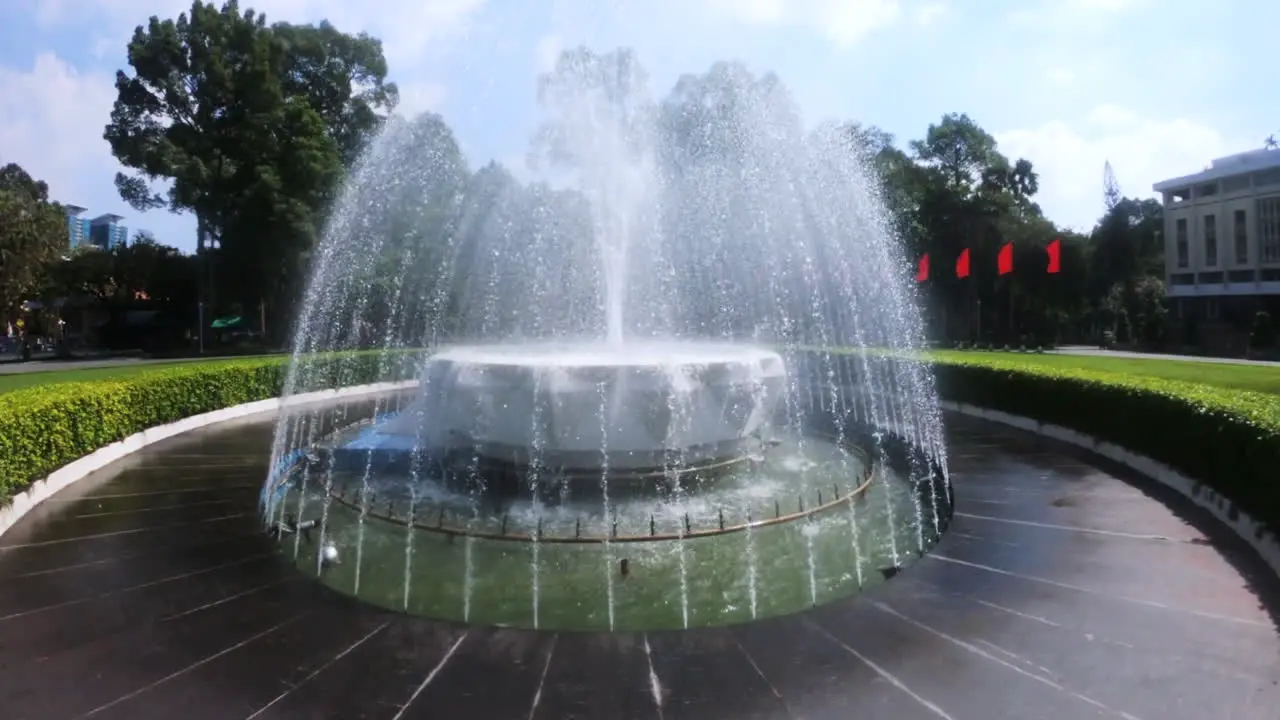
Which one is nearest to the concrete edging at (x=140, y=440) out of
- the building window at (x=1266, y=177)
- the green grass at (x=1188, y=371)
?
the green grass at (x=1188, y=371)

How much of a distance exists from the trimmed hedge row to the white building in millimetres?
39819

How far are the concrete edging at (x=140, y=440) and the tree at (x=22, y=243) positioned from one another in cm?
2181

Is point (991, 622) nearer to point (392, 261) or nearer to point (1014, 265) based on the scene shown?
point (392, 261)

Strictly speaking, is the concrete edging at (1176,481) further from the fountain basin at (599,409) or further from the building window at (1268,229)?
the building window at (1268,229)

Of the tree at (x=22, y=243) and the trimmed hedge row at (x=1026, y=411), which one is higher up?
the tree at (x=22, y=243)

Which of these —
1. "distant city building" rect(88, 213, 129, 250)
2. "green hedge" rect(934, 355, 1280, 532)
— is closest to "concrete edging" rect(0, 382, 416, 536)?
"green hedge" rect(934, 355, 1280, 532)

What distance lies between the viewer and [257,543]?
8055 millimetres

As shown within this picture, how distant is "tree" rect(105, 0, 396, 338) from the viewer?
119ft

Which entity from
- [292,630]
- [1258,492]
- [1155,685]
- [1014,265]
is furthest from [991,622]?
[1014,265]

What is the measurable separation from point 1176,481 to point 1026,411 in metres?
5.66

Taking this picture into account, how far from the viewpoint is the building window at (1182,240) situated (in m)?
52.2

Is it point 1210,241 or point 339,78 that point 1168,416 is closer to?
point 339,78

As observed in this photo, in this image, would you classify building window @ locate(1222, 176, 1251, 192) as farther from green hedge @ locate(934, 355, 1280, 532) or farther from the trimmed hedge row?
green hedge @ locate(934, 355, 1280, 532)

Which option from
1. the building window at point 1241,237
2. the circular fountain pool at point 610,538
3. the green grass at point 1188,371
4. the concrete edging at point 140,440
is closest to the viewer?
the circular fountain pool at point 610,538
